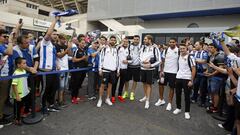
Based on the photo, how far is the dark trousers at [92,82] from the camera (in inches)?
238

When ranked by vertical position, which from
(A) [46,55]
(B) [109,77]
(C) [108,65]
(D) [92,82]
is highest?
(A) [46,55]

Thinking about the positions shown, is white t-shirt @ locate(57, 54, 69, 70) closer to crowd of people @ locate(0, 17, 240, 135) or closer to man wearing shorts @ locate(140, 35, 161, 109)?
crowd of people @ locate(0, 17, 240, 135)

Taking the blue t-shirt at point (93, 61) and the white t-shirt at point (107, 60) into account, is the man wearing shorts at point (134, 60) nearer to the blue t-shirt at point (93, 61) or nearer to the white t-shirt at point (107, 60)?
the white t-shirt at point (107, 60)

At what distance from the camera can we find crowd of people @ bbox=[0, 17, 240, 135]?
3830 mm

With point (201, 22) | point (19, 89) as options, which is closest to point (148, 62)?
point (19, 89)

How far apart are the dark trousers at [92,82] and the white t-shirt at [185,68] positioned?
257 centimetres

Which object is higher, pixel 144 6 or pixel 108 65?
pixel 144 6

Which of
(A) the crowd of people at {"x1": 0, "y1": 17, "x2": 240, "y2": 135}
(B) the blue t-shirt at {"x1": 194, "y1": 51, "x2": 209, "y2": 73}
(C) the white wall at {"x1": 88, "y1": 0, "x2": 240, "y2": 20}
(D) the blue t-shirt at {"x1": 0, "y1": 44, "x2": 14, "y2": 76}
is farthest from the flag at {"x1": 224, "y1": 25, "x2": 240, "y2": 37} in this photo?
(C) the white wall at {"x1": 88, "y1": 0, "x2": 240, "y2": 20}

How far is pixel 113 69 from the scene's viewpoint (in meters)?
5.41

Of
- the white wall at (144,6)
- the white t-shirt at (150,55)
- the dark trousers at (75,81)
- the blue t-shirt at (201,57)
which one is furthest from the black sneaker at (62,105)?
the white wall at (144,6)

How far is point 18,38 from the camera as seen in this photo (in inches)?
155

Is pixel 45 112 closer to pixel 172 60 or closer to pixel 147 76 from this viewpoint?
pixel 147 76

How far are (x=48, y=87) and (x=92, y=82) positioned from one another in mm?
1854

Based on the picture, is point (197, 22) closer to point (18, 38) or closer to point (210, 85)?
point (210, 85)
